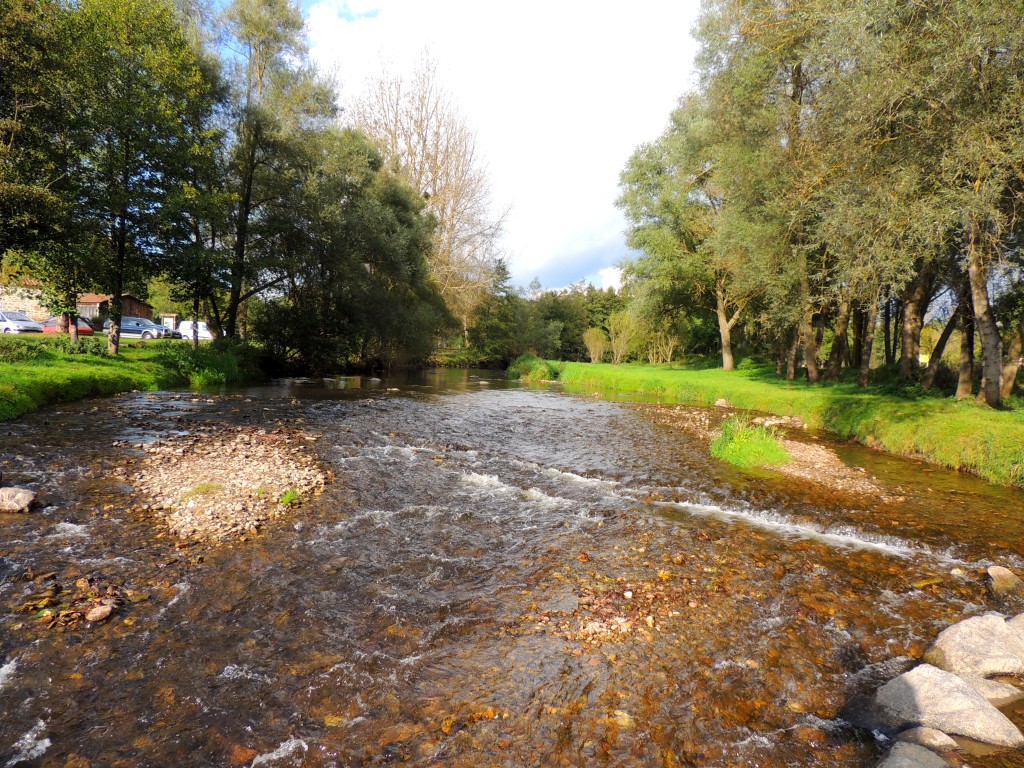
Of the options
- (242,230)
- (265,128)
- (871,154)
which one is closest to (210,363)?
(242,230)

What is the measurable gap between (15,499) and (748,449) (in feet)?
48.6

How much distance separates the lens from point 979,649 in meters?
4.94

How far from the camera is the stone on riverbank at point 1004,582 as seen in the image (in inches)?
259

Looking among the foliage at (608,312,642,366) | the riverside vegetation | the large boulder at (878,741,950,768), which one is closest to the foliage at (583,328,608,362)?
the foliage at (608,312,642,366)

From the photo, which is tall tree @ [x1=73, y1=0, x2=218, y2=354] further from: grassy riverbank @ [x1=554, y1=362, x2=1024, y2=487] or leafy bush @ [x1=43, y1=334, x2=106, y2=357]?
grassy riverbank @ [x1=554, y1=362, x2=1024, y2=487]

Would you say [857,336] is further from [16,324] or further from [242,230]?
[16,324]

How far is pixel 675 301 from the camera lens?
39.3 metres

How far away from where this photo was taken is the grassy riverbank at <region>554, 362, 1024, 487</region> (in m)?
12.2

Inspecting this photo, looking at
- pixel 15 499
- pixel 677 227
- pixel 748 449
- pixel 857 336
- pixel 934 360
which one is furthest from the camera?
pixel 677 227

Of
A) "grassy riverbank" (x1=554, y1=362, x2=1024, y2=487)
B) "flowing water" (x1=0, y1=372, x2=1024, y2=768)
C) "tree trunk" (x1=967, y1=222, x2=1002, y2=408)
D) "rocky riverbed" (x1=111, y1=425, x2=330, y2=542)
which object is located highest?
"tree trunk" (x1=967, y1=222, x2=1002, y2=408)

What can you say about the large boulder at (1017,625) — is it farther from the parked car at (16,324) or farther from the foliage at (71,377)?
the parked car at (16,324)

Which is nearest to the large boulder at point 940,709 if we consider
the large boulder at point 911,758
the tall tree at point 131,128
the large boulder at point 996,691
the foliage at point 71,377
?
the large boulder at point 996,691

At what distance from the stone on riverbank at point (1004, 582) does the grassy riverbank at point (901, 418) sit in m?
6.70

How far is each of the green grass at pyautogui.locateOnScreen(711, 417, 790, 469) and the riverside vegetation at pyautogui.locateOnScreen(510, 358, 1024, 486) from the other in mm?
4222
